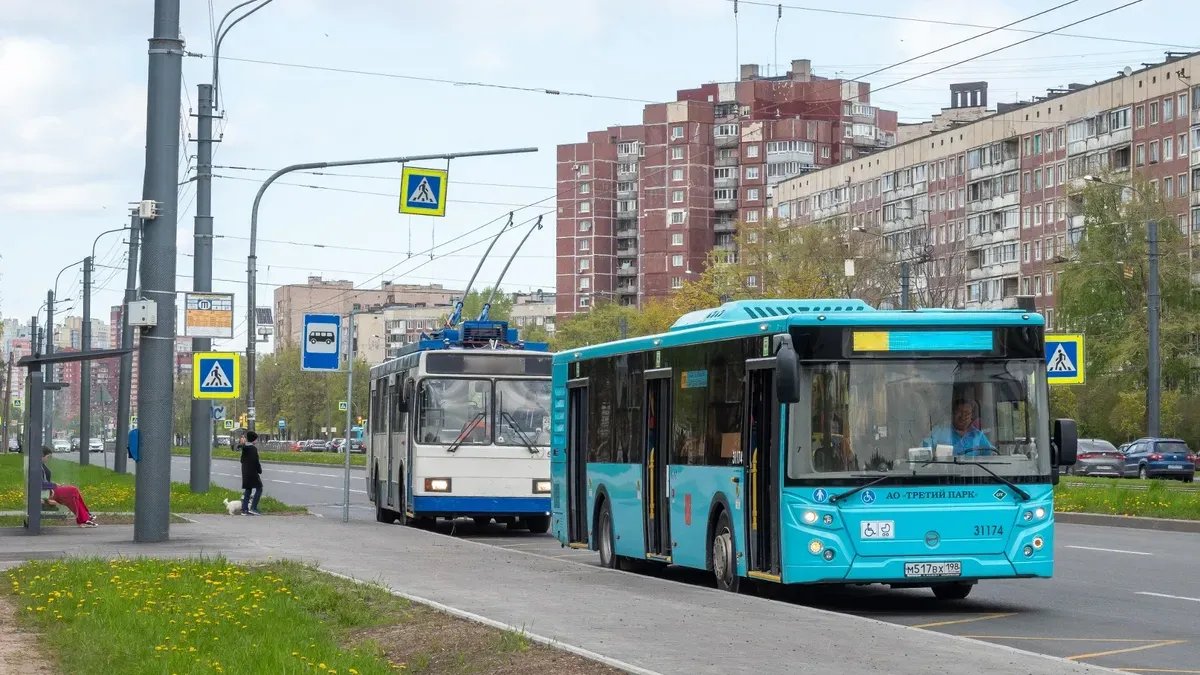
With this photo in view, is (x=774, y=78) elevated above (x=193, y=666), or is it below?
above

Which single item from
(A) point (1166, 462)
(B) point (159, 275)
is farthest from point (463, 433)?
(A) point (1166, 462)

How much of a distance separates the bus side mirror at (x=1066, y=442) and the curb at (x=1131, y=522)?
43.9 ft

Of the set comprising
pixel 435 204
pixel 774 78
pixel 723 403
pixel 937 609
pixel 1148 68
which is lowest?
pixel 937 609

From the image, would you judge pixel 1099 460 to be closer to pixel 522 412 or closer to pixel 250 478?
pixel 250 478

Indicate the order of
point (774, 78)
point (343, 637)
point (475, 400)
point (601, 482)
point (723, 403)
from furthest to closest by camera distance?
point (774, 78), point (475, 400), point (601, 482), point (723, 403), point (343, 637)

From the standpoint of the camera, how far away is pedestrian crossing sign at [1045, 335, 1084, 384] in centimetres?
3061

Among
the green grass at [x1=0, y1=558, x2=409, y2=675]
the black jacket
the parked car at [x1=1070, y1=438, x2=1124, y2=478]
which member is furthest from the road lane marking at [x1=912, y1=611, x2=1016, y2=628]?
the parked car at [x1=1070, y1=438, x2=1124, y2=478]

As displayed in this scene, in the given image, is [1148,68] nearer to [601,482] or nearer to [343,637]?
[601,482]

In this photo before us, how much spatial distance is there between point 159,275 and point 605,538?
6592 millimetres

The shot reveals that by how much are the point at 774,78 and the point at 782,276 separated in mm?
74484

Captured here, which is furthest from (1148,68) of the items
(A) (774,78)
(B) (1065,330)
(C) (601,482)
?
(C) (601,482)

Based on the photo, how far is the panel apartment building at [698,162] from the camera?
15500 centimetres

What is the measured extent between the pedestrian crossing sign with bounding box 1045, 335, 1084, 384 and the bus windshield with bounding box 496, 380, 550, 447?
770cm

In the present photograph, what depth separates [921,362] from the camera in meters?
16.2
